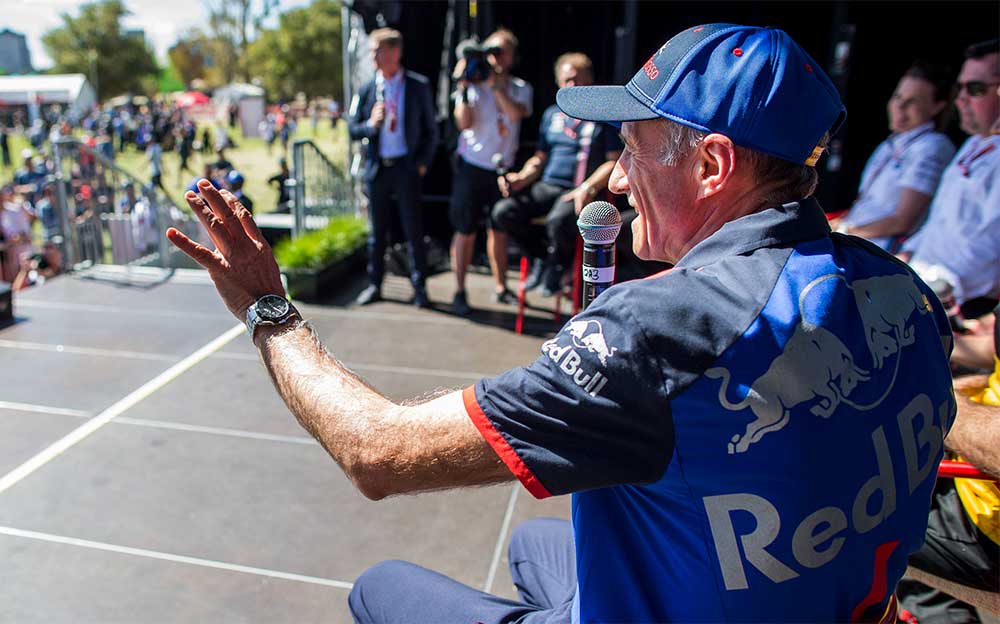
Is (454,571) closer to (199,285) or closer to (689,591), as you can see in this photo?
(689,591)

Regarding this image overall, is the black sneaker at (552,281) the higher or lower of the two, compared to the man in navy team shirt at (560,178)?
lower

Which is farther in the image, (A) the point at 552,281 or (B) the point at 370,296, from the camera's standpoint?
(A) the point at 552,281

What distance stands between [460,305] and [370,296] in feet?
2.38

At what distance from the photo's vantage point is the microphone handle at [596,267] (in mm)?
1563

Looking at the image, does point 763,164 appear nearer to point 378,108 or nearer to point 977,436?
point 977,436

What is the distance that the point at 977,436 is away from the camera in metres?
1.54

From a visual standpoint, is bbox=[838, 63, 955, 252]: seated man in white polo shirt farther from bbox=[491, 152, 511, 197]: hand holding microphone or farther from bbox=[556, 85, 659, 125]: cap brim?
bbox=[556, 85, 659, 125]: cap brim

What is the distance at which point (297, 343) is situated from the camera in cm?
138

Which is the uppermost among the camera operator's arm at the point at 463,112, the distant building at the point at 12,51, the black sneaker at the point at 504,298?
the distant building at the point at 12,51

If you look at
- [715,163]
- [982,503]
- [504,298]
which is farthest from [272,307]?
[504,298]

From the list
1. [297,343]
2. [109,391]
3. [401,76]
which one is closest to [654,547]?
[297,343]

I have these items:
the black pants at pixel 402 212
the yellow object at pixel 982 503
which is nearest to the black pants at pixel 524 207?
the black pants at pixel 402 212

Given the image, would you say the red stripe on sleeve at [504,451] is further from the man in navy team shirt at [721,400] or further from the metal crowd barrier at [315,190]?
the metal crowd barrier at [315,190]

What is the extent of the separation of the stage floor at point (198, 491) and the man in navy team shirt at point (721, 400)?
1.64 m
